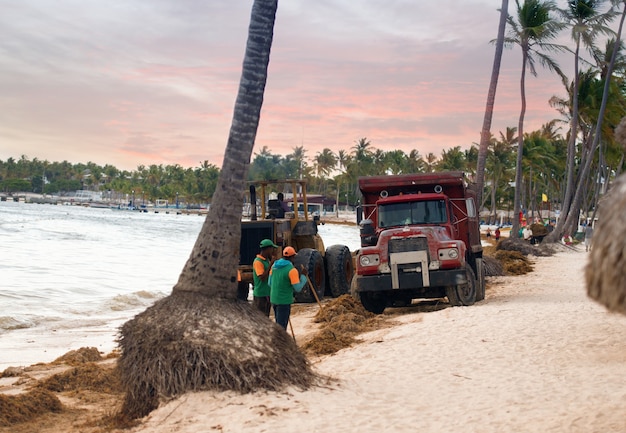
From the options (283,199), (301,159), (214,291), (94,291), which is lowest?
(94,291)

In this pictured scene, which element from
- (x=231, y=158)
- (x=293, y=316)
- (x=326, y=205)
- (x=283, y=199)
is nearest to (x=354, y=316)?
(x=293, y=316)

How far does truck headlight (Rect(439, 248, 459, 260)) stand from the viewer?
14.2 metres

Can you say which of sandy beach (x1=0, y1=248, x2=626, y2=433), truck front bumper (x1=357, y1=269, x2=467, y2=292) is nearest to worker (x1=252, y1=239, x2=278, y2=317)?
sandy beach (x1=0, y1=248, x2=626, y2=433)

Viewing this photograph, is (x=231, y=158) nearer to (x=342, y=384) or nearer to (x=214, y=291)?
(x=214, y=291)

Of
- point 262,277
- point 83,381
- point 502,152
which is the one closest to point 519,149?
point 262,277

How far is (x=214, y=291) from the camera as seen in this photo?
8.50 m

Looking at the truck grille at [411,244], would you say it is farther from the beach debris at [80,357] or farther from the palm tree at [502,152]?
the palm tree at [502,152]

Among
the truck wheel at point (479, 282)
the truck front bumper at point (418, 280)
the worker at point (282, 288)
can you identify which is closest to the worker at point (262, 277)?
the worker at point (282, 288)

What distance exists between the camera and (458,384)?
28.6 ft

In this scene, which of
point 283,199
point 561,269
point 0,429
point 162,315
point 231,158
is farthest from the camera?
point 561,269

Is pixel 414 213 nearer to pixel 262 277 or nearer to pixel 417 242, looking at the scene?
pixel 417 242

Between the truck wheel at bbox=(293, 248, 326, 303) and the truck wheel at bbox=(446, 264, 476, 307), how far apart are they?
11.5 ft

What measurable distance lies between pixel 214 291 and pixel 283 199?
987cm

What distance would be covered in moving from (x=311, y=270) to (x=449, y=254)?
3.83 m
